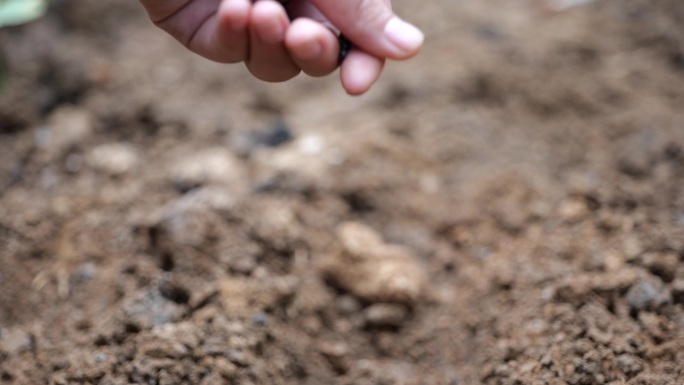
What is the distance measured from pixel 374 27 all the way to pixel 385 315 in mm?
643

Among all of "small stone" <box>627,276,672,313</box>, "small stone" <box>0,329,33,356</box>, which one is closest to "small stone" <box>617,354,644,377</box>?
"small stone" <box>627,276,672,313</box>

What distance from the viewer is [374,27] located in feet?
3.17

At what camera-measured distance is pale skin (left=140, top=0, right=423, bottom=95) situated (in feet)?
2.94

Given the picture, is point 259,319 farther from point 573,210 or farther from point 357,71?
point 573,210

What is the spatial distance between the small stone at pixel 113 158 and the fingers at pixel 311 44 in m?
0.85

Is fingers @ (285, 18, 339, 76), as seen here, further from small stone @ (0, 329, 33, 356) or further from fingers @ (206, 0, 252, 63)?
small stone @ (0, 329, 33, 356)

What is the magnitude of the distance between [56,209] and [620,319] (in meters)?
1.29

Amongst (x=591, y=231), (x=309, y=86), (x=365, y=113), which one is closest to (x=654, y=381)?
(x=591, y=231)

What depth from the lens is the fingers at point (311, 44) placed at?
89 centimetres

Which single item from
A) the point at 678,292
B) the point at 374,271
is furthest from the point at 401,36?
the point at 678,292

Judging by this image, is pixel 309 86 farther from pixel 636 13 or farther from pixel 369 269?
pixel 636 13

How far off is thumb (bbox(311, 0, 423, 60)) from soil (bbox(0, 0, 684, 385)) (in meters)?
0.56

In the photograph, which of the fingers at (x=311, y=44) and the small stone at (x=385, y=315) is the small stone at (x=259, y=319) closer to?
the small stone at (x=385, y=315)

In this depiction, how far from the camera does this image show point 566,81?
1873mm
